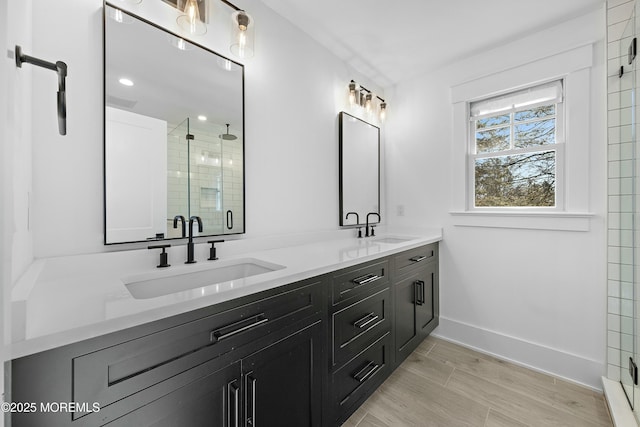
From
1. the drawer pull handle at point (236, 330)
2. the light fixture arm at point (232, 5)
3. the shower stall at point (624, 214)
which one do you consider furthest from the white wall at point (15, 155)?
the shower stall at point (624, 214)

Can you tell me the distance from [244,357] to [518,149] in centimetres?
258

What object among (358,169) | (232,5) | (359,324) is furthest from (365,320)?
(232,5)

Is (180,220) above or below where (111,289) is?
above

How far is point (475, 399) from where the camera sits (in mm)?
1719

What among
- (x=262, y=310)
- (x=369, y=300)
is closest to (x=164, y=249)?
(x=262, y=310)

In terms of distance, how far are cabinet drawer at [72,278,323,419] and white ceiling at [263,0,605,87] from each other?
1958 mm

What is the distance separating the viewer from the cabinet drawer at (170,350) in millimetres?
677

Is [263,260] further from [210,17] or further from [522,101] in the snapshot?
[522,101]

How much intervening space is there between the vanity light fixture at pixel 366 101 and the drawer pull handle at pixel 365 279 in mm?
1701

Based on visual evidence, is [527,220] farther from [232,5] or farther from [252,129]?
[232,5]

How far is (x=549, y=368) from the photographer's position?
6.64 ft

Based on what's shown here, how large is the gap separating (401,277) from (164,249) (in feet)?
5.06

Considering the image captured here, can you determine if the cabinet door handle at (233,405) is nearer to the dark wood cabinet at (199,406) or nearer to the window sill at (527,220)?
the dark wood cabinet at (199,406)

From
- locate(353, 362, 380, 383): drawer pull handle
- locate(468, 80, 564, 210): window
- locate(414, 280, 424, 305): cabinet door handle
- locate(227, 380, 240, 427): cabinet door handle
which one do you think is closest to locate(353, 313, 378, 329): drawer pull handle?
locate(353, 362, 380, 383): drawer pull handle
